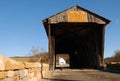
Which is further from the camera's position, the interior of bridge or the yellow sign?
the interior of bridge

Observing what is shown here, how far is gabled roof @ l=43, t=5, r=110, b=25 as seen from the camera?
74.4 ft

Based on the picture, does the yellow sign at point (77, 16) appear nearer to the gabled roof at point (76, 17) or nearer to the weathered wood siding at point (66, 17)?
the gabled roof at point (76, 17)

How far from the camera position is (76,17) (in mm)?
23172

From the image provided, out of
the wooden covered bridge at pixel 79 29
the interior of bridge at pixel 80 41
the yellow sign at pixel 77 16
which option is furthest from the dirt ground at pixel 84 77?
the interior of bridge at pixel 80 41

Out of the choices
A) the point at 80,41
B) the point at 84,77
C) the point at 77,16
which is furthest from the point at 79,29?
the point at 84,77

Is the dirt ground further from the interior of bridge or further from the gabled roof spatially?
the interior of bridge

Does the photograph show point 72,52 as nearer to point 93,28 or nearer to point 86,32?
point 86,32

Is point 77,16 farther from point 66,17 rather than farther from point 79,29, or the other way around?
point 79,29

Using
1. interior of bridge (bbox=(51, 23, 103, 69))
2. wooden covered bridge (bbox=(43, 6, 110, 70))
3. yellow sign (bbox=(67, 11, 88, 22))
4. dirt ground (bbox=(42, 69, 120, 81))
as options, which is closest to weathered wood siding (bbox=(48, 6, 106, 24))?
wooden covered bridge (bbox=(43, 6, 110, 70))

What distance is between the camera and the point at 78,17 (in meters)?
23.1

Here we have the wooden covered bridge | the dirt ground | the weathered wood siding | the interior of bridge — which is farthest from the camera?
the interior of bridge

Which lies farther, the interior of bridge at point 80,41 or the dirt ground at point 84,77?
the interior of bridge at point 80,41

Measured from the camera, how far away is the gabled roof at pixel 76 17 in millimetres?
22672

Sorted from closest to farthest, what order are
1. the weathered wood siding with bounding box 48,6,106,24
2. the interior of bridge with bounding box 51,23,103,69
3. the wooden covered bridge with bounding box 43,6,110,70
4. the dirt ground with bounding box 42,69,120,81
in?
1. the dirt ground with bounding box 42,69,120,81
2. the weathered wood siding with bounding box 48,6,106,24
3. the wooden covered bridge with bounding box 43,6,110,70
4. the interior of bridge with bounding box 51,23,103,69
